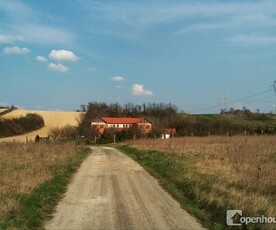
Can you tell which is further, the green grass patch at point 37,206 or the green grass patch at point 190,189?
the green grass patch at point 190,189

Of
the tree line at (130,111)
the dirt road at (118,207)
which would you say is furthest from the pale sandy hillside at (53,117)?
the dirt road at (118,207)

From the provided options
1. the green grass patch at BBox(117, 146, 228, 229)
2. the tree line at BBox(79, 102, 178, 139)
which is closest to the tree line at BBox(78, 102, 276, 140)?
the tree line at BBox(79, 102, 178, 139)

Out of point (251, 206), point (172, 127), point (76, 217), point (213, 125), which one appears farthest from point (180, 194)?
point (172, 127)

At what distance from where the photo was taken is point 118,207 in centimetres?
1118

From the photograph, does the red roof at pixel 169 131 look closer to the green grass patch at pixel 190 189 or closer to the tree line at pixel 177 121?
the tree line at pixel 177 121

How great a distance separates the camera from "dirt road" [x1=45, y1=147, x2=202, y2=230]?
9203 millimetres

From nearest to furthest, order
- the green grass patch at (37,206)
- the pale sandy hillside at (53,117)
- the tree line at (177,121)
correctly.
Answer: the green grass patch at (37,206)
the tree line at (177,121)
the pale sandy hillside at (53,117)

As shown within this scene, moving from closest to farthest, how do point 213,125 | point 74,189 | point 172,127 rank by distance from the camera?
1. point 74,189
2. point 213,125
3. point 172,127

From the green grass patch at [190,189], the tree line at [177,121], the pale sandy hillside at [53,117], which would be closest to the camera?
the green grass patch at [190,189]

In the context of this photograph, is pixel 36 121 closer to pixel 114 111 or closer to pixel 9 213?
pixel 114 111

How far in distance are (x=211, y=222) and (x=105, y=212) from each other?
2.85m

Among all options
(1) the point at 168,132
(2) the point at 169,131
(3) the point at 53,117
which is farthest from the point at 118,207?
(3) the point at 53,117

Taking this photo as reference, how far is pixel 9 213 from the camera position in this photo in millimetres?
10172

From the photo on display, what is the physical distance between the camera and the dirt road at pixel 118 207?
9203 millimetres
